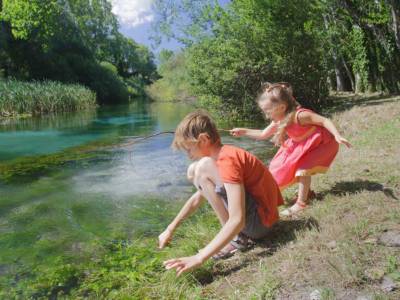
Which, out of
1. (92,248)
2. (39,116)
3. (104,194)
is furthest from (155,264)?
(39,116)

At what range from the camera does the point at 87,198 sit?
588cm

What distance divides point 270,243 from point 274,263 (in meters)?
0.38

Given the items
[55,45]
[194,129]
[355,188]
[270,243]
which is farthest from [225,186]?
[55,45]

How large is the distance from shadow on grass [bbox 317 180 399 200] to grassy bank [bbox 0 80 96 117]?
20693 millimetres

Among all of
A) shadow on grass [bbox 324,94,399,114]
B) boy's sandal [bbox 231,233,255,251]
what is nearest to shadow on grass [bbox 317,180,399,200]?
boy's sandal [bbox 231,233,255,251]

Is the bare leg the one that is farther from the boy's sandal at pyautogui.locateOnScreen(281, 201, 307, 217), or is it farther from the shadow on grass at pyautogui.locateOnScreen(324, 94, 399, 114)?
the shadow on grass at pyautogui.locateOnScreen(324, 94, 399, 114)

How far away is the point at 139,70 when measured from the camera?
278 ft

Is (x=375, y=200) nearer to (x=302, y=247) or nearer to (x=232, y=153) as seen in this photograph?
(x=302, y=247)

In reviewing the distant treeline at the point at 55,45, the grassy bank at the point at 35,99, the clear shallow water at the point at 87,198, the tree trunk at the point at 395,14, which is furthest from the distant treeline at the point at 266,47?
the distant treeline at the point at 55,45

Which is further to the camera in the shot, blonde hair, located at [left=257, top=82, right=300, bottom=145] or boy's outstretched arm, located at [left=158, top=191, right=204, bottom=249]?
blonde hair, located at [left=257, top=82, right=300, bottom=145]

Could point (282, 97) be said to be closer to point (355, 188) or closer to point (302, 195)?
point (302, 195)

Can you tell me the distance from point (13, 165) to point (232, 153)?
7308 millimetres

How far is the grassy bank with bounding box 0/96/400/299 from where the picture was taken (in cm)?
243

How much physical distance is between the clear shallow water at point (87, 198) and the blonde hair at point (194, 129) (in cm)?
169
